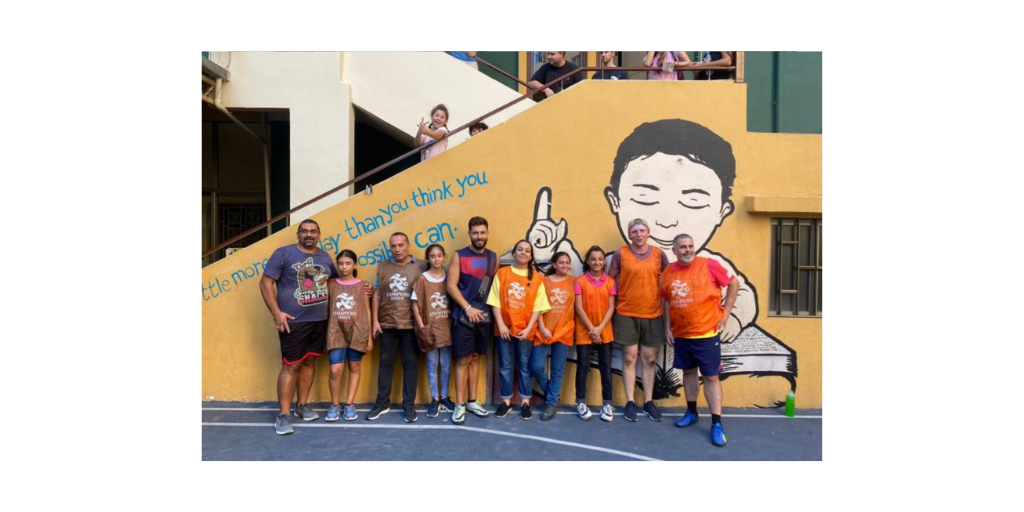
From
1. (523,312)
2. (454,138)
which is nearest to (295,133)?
(454,138)

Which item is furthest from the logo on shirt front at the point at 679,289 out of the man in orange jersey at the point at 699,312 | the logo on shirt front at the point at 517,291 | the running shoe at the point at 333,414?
the running shoe at the point at 333,414

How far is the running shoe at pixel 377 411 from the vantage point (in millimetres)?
5488

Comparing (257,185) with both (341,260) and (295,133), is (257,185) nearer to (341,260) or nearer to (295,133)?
(295,133)

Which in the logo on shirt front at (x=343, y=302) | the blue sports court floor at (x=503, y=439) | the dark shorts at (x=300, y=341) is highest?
the logo on shirt front at (x=343, y=302)

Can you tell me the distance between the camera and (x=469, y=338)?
5.47 m

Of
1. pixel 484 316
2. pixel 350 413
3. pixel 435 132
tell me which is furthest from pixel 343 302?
pixel 435 132

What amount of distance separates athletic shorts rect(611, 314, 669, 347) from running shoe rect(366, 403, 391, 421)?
8.33ft

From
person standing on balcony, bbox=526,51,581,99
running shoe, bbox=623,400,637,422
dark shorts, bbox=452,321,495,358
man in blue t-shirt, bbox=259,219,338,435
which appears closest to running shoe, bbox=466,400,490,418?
dark shorts, bbox=452,321,495,358

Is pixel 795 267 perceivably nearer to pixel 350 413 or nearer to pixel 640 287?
pixel 640 287

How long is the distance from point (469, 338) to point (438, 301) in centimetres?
50

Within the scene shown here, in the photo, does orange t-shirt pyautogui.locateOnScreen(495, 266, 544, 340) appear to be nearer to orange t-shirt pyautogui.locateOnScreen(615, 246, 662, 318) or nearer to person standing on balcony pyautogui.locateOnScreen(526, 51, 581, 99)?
orange t-shirt pyautogui.locateOnScreen(615, 246, 662, 318)

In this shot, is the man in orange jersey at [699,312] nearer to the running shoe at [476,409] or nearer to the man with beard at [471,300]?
the man with beard at [471,300]

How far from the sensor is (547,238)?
5875mm

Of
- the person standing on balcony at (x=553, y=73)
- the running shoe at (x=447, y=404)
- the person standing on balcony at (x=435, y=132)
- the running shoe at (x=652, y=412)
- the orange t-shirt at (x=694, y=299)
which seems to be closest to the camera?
the orange t-shirt at (x=694, y=299)
